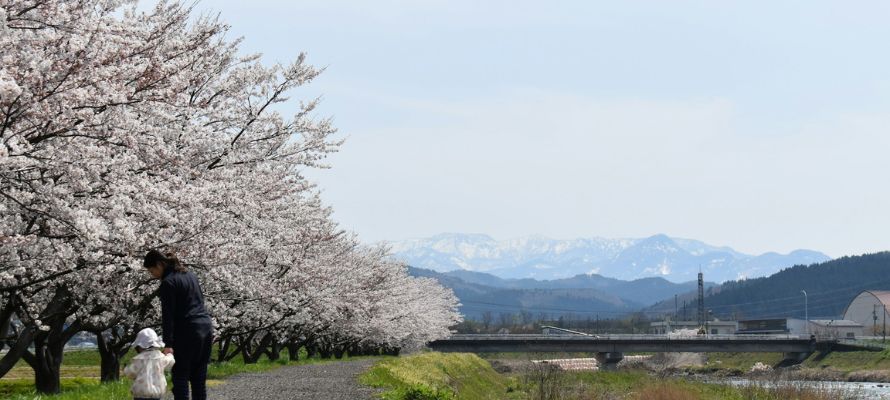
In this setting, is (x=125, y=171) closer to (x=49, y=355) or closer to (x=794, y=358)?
(x=49, y=355)

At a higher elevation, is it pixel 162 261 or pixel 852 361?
pixel 162 261

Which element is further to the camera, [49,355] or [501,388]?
[501,388]

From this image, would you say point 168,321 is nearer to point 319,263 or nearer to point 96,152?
point 96,152

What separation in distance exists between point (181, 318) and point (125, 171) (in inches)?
128

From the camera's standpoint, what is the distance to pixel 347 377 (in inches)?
1249

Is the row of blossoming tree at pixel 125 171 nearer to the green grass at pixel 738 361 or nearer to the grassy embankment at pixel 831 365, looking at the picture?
the grassy embankment at pixel 831 365

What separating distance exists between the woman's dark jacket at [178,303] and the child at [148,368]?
0.24 meters

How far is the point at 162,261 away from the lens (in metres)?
13.3

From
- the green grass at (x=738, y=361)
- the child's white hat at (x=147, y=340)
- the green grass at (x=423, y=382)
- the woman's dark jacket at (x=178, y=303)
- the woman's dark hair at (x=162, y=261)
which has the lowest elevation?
the green grass at (x=738, y=361)

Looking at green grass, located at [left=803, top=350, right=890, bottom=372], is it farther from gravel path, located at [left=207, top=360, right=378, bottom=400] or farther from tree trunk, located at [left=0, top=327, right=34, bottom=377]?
tree trunk, located at [left=0, top=327, right=34, bottom=377]

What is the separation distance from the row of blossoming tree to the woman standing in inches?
37.0

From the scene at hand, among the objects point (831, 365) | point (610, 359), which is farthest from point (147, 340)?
point (610, 359)

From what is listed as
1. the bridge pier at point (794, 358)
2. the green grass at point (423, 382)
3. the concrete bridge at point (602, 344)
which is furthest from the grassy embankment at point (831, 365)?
the green grass at point (423, 382)

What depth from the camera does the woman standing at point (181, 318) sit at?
13266mm
